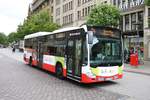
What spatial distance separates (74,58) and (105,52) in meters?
1.50

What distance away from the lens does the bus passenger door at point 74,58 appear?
11063 millimetres

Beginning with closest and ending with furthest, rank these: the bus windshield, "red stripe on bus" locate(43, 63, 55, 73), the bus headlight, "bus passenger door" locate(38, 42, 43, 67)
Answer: the bus headlight, the bus windshield, "red stripe on bus" locate(43, 63, 55, 73), "bus passenger door" locate(38, 42, 43, 67)

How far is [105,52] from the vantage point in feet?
35.8

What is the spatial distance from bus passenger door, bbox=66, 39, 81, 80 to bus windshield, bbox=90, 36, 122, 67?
797mm

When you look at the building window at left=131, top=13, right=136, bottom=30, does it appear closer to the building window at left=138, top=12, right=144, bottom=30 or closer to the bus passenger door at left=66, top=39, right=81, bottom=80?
the building window at left=138, top=12, right=144, bottom=30

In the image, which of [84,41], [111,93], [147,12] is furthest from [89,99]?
[147,12]

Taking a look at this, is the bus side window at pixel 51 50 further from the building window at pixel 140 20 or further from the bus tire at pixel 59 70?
the building window at pixel 140 20

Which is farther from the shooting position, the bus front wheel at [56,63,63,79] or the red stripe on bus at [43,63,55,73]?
the red stripe on bus at [43,63,55,73]

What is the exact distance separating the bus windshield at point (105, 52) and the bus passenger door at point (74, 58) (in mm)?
797

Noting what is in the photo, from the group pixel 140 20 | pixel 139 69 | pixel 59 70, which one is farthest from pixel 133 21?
pixel 59 70

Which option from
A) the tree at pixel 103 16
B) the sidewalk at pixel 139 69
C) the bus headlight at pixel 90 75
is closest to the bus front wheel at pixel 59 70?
the bus headlight at pixel 90 75

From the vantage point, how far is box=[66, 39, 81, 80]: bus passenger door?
436 inches

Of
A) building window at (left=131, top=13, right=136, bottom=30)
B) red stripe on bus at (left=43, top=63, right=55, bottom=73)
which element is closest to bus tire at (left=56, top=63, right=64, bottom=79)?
red stripe on bus at (left=43, top=63, right=55, bottom=73)

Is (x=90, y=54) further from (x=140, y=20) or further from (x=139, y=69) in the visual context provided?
(x=140, y=20)
